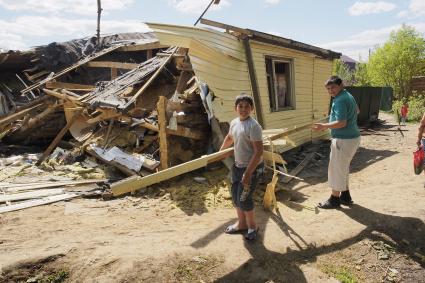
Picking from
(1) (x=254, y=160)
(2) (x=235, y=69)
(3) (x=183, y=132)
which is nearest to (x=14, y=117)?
(3) (x=183, y=132)

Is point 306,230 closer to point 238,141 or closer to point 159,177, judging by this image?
point 238,141

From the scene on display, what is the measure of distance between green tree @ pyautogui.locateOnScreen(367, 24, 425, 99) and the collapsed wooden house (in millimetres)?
17927

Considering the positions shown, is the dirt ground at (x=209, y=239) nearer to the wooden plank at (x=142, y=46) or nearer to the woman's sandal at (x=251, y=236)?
the woman's sandal at (x=251, y=236)

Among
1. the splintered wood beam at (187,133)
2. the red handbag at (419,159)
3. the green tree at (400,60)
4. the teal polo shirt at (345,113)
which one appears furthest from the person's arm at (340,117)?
the green tree at (400,60)

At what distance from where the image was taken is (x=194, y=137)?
303 inches

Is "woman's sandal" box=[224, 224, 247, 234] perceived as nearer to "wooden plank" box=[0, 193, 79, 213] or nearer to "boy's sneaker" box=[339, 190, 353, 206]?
"boy's sneaker" box=[339, 190, 353, 206]

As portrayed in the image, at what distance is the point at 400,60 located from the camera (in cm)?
2584

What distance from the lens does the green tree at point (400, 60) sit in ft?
84.0

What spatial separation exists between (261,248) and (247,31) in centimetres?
500

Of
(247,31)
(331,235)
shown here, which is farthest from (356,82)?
(331,235)

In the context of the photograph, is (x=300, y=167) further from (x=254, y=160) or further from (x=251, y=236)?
(x=254, y=160)

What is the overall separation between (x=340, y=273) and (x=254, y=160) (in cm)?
166

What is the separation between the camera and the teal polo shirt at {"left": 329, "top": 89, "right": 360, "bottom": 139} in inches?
203

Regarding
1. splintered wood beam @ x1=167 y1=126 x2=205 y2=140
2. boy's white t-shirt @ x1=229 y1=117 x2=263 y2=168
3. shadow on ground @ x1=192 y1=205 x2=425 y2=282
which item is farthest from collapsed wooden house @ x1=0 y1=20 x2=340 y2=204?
shadow on ground @ x1=192 y1=205 x2=425 y2=282
